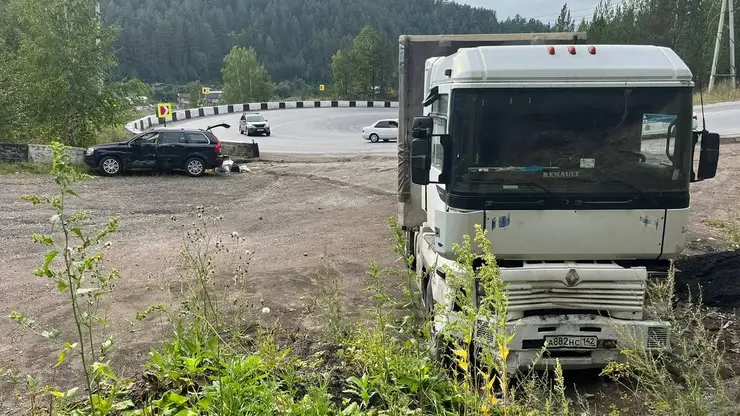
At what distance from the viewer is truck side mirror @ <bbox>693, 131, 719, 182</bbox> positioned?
16.7ft

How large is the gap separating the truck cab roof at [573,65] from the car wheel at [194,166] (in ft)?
50.1

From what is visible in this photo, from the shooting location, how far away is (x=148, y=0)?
15550 centimetres

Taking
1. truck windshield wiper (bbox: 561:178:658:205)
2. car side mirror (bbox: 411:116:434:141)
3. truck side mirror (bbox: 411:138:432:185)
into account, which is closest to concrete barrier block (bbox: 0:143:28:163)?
car side mirror (bbox: 411:116:434:141)

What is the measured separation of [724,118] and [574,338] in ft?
81.7

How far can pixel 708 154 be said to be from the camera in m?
5.14

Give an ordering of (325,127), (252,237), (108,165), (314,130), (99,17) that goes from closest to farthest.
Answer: (252,237) → (108,165) → (99,17) → (314,130) → (325,127)

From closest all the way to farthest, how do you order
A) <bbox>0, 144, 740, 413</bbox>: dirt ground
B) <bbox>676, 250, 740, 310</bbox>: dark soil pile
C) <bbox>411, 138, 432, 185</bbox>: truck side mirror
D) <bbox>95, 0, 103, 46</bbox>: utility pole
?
<bbox>411, 138, 432, 185</bbox>: truck side mirror, <bbox>0, 144, 740, 413</bbox>: dirt ground, <bbox>676, 250, 740, 310</bbox>: dark soil pile, <bbox>95, 0, 103, 46</bbox>: utility pole

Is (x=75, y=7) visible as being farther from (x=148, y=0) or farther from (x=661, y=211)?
(x=148, y=0)

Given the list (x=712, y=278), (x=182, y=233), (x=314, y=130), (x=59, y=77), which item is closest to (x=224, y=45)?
(x=314, y=130)

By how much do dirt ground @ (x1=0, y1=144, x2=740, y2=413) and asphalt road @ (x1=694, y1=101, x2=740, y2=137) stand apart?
4.04 metres

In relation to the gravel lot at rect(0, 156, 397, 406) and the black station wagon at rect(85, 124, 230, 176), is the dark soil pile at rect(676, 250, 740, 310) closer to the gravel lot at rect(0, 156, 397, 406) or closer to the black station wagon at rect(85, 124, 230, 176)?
the gravel lot at rect(0, 156, 397, 406)

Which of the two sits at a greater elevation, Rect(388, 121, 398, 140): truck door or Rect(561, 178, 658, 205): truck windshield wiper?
Rect(561, 178, 658, 205): truck windshield wiper

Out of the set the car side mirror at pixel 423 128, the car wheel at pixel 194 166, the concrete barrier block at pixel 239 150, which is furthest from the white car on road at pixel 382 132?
the car side mirror at pixel 423 128

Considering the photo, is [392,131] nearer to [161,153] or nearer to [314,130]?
[314,130]
